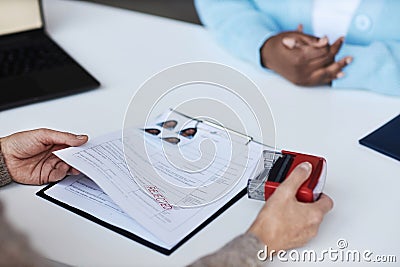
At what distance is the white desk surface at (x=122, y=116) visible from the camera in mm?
769

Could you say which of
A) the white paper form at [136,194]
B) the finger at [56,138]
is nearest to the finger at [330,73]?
the white paper form at [136,194]

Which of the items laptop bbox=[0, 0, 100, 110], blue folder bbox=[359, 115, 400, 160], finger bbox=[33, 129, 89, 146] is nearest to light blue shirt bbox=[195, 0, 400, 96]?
blue folder bbox=[359, 115, 400, 160]

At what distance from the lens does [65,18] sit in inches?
60.2

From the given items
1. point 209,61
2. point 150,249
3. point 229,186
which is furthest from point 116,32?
point 150,249

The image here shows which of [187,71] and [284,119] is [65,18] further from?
[284,119]

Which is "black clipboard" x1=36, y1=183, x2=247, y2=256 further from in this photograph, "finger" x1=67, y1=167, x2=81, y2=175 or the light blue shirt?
the light blue shirt

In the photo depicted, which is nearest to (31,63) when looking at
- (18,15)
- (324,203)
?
(18,15)

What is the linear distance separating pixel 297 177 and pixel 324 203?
2.1 inches

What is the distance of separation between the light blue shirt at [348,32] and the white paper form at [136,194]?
13.5 inches

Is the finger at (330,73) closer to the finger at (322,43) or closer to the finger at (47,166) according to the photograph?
the finger at (322,43)

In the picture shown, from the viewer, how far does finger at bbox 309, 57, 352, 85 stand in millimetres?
1146

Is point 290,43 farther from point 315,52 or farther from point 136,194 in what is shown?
point 136,194

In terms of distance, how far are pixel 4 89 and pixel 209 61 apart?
0.44 meters

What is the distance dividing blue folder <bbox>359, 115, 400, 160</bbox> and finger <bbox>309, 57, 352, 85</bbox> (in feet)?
0.55
